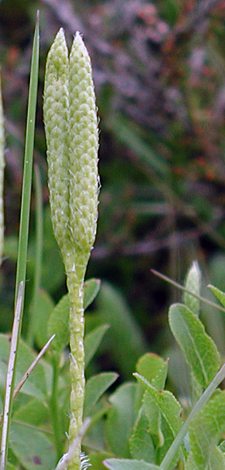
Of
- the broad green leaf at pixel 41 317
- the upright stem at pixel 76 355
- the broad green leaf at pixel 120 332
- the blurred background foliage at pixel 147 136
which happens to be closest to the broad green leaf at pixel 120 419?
the broad green leaf at pixel 41 317

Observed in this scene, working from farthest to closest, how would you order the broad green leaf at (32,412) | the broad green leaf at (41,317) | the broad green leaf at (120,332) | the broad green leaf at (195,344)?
the broad green leaf at (120,332) < the broad green leaf at (41,317) < the broad green leaf at (32,412) < the broad green leaf at (195,344)

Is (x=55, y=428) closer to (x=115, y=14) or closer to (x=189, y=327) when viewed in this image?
(x=189, y=327)

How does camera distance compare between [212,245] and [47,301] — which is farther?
[212,245]

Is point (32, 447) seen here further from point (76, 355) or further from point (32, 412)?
point (76, 355)

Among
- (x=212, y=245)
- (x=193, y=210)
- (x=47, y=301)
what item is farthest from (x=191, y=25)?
(x=47, y=301)

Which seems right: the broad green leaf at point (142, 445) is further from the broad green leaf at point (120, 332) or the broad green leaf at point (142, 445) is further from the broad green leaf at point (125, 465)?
the broad green leaf at point (120, 332)

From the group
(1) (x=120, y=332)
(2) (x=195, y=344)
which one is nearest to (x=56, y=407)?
(2) (x=195, y=344)
